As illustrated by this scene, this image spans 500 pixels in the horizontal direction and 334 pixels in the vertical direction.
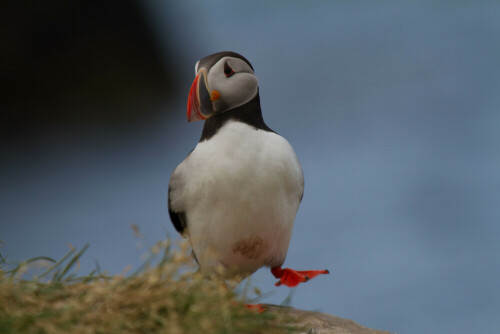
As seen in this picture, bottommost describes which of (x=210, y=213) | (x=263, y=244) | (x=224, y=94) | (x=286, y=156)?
(x=263, y=244)

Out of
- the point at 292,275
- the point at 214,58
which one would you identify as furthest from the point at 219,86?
the point at 292,275

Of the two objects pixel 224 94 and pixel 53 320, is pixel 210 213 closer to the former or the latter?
pixel 224 94

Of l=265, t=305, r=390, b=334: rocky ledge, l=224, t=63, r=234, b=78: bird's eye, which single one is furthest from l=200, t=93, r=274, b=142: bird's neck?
l=265, t=305, r=390, b=334: rocky ledge

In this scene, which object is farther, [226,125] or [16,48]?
[16,48]

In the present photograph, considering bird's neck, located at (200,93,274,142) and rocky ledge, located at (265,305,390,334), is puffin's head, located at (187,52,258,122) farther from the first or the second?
rocky ledge, located at (265,305,390,334)

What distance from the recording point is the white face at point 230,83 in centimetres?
336

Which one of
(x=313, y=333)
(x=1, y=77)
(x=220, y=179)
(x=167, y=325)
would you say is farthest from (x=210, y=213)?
(x=1, y=77)

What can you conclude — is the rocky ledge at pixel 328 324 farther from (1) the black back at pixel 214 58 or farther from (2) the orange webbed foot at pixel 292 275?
(1) the black back at pixel 214 58

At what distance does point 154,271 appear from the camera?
7.77 feet

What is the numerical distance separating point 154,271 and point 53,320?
16.9 inches

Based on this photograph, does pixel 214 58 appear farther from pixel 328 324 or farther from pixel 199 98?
pixel 328 324

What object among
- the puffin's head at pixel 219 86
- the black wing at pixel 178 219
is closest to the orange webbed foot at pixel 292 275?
the black wing at pixel 178 219

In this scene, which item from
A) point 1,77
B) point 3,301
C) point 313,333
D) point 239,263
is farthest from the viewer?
point 1,77

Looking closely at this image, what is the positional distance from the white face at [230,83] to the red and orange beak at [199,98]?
3cm
